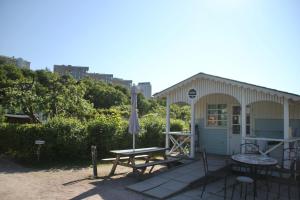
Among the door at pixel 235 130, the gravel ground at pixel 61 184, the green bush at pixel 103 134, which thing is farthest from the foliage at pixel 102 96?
the door at pixel 235 130

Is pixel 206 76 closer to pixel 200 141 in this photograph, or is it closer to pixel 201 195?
pixel 200 141

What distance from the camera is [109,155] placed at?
12.2 m

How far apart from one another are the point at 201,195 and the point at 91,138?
6514mm

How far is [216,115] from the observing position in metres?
11.2

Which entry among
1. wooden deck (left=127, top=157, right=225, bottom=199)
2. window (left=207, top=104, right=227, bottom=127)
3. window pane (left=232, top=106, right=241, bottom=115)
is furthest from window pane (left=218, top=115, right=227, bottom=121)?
wooden deck (left=127, top=157, right=225, bottom=199)

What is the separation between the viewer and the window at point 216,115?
35.8 feet

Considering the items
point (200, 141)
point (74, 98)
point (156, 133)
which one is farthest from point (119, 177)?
point (74, 98)

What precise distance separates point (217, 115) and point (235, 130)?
3.29 feet

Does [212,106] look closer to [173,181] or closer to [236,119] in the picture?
[236,119]

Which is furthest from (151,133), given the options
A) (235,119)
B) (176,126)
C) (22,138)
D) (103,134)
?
(22,138)

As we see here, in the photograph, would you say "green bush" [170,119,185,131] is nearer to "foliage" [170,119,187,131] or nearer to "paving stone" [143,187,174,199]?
"foliage" [170,119,187,131]

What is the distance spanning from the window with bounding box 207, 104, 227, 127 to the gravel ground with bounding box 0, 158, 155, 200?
174 inches

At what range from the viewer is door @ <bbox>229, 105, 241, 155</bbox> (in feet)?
34.5

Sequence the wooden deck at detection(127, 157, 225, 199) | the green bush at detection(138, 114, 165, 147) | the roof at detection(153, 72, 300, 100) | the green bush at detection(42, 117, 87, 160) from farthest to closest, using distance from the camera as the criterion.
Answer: the green bush at detection(138, 114, 165, 147) → the green bush at detection(42, 117, 87, 160) → the roof at detection(153, 72, 300, 100) → the wooden deck at detection(127, 157, 225, 199)
